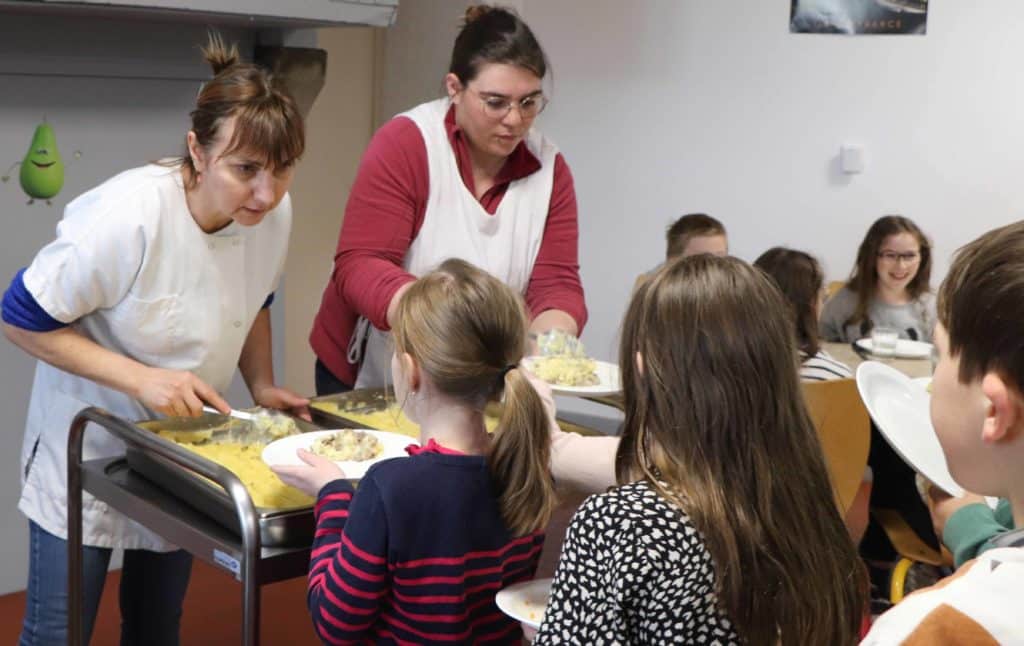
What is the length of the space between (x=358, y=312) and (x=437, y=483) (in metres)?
0.92

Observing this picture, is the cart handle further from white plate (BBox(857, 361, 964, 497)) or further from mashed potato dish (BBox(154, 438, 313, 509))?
white plate (BBox(857, 361, 964, 497))

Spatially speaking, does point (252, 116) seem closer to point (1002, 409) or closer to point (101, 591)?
point (101, 591)

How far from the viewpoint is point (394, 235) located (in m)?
2.32

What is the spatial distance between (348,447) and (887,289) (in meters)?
3.00

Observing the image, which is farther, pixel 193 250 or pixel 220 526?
pixel 193 250

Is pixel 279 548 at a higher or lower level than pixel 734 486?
lower

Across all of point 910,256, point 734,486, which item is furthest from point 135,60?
point 910,256

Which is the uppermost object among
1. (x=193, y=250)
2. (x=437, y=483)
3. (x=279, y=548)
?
(x=193, y=250)

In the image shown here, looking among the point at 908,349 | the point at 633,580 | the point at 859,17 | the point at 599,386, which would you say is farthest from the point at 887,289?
the point at 633,580

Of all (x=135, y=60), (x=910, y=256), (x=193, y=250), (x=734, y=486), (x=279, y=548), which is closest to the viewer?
(x=734, y=486)

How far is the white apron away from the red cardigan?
18 mm

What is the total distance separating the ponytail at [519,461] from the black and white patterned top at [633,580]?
0.83ft

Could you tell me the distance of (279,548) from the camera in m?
1.67

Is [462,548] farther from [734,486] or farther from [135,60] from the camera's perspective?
[135,60]
